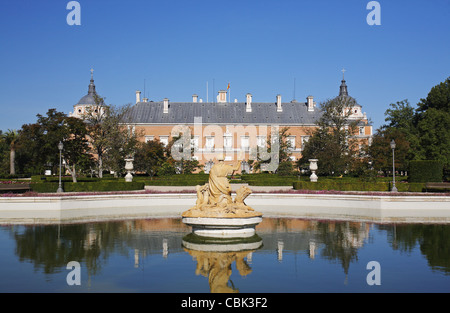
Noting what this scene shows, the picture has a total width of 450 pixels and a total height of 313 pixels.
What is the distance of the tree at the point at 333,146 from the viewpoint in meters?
35.3

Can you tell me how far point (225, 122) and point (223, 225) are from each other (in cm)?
4900

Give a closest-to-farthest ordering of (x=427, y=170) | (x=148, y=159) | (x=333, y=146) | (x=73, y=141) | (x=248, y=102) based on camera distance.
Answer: (x=427, y=170)
(x=73, y=141)
(x=333, y=146)
(x=148, y=159)
(x=248, y=102)

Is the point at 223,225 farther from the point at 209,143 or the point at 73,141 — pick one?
the point at 209,143

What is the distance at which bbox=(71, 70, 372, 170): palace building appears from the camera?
6000cm

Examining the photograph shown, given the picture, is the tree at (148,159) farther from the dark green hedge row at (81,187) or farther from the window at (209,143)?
the window at (209,143)

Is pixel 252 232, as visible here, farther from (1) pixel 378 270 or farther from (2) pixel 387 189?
(2) pixel 387 189

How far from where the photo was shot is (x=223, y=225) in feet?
40.5

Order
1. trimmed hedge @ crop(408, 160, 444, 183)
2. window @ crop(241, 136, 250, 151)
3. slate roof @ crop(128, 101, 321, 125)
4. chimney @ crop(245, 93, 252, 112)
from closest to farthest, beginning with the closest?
trimmed hedge @ crop(408, 160, 444, 183) < slate roof @ crop(128, 101, 321, 125) < window @ crop(241, 136, 250, 151) < chimney @ crop(245, 93, 252, 112)

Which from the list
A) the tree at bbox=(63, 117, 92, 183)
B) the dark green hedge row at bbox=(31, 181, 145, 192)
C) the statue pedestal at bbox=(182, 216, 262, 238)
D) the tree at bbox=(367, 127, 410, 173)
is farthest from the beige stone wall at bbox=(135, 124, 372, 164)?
the statue pedestal at bbox=(182, 216, 262, 238)

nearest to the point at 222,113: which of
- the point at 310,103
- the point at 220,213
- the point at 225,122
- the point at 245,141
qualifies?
the point at 225,122

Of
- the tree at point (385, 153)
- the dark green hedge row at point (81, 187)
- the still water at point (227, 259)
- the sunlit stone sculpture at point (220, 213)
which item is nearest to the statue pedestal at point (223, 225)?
the sunlit stone sculpture at point (220, 213)

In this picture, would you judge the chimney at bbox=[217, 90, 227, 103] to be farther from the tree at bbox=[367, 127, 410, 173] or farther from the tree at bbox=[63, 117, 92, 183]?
the tree at bbox=[63, 117, 92, 183]

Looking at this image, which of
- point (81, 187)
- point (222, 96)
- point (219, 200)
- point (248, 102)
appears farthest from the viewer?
point (222, 96)
